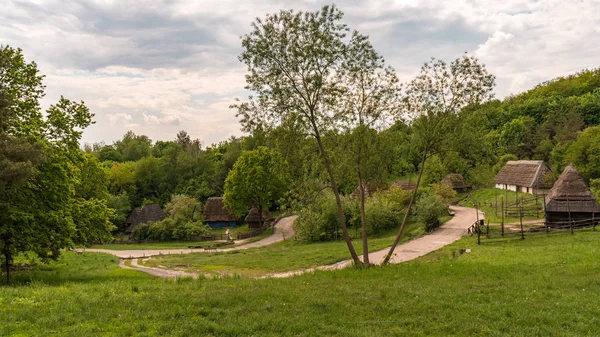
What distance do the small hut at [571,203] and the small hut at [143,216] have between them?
45.8m

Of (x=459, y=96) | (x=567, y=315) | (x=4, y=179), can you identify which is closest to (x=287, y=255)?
(x=459, y=96)

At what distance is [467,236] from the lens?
33188 millimetres

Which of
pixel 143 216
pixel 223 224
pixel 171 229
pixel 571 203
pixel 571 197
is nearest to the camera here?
pixel 571 203

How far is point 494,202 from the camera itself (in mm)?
50969

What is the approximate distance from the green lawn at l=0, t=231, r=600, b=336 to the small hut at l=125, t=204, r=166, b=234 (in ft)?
142

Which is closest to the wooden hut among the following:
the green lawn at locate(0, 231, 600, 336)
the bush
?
the bush

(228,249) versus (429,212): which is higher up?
(429,212)

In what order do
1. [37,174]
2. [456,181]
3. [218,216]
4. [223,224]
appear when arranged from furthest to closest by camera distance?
[456,181] < [223,224] < [218,216] < [37,174]

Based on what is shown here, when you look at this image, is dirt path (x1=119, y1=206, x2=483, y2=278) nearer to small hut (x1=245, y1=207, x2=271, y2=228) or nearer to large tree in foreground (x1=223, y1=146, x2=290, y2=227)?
large tree in foreground (x1=223, y1=146, x2=290, y2=227)

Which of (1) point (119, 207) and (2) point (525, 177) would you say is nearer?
(2) point (525, 177)

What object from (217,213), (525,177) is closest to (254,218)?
(217,213)

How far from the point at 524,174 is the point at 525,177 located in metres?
0.72

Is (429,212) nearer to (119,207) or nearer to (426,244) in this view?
(426,244)

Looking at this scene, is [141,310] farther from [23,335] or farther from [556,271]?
[556,271]
